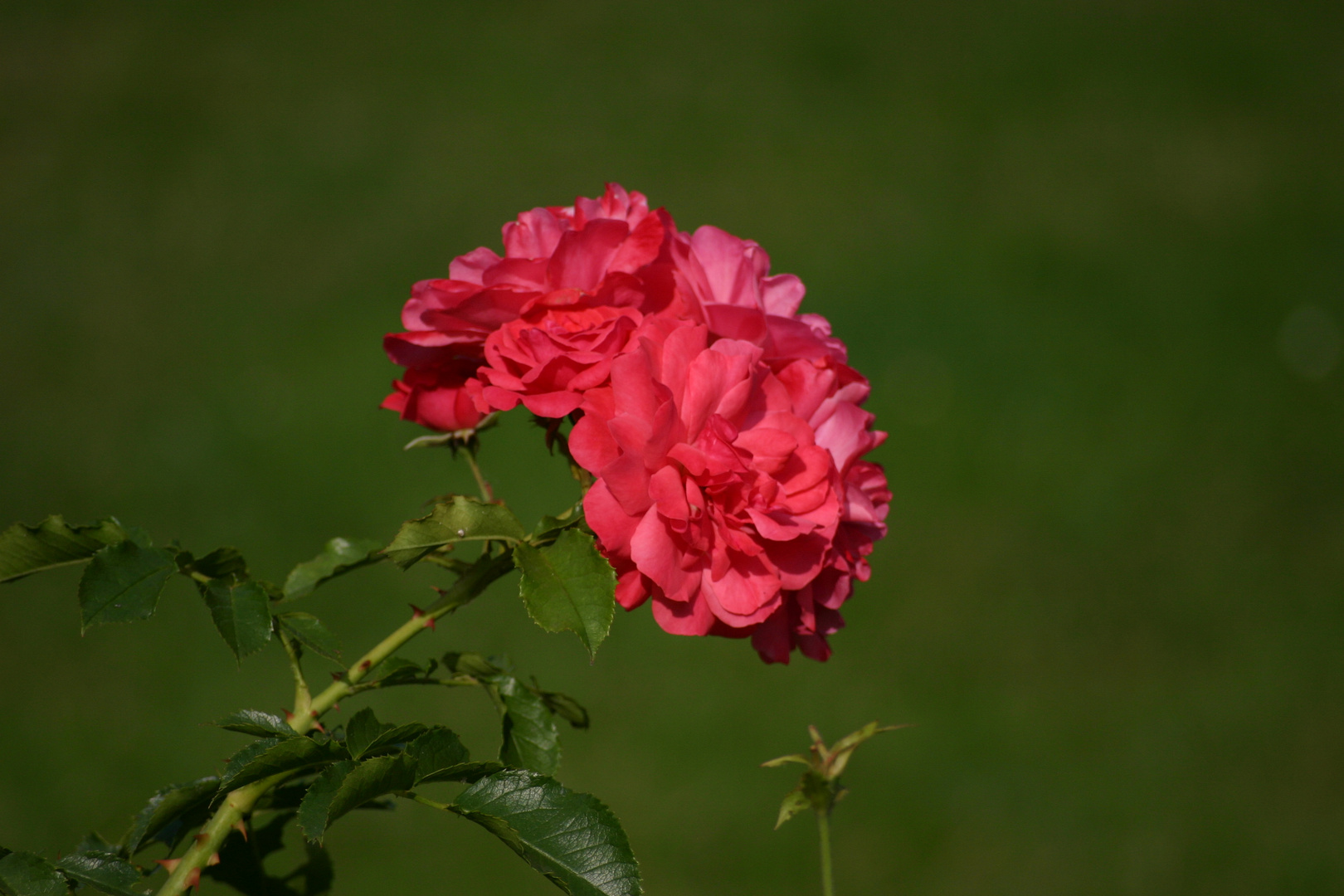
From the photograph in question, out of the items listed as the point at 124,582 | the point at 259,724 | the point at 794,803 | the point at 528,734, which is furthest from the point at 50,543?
the point at 794,803

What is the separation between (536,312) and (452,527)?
0.13 m

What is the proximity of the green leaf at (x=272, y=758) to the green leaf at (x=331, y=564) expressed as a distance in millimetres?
103

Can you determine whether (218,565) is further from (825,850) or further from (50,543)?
(825,850)

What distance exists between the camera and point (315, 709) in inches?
21.3

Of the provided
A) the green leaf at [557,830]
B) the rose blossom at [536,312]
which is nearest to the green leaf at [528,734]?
the green leaf at [557,830]

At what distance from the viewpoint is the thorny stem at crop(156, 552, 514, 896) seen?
49cm

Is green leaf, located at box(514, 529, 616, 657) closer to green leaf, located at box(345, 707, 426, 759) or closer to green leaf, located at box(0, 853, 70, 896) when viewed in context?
green leaf, located at box(345, 707, 426, 759)

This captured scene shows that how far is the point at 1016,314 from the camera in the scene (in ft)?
9.03

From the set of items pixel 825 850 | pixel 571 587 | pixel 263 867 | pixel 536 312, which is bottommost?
pixel 263 867

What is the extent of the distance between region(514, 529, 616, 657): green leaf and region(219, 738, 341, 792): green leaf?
115 mm

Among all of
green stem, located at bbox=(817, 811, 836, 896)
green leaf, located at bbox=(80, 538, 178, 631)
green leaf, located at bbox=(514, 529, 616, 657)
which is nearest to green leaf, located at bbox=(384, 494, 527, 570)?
green leaf, located at bbox=(514, 529, 616, 657)

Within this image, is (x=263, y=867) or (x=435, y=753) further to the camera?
(x=263, y=867)

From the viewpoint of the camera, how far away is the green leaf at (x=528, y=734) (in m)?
0.58

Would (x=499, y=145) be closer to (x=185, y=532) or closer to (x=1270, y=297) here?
(x=185, y=532)
